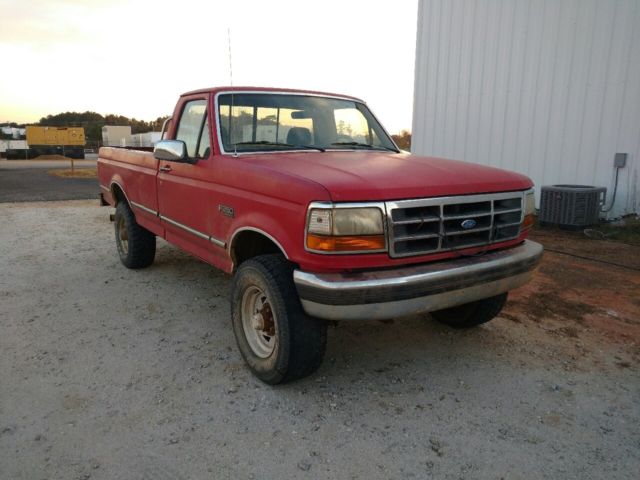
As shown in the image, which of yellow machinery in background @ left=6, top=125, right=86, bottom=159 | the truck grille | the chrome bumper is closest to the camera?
the chrome bumper

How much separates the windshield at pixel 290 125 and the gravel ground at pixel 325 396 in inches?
61.0

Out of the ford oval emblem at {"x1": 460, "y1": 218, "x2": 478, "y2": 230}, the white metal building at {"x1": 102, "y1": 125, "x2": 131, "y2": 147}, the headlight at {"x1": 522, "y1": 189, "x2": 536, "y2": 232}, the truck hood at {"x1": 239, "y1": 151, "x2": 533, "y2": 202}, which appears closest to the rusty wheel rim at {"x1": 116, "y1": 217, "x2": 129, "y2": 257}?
the truck hood at {"x1": 239, "y1": 151, "x2": 533, "y2": 202}

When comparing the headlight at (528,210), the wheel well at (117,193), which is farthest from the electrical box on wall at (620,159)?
the wheel well at (117,193)

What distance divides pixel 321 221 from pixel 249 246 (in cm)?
101

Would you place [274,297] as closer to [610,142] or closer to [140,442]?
[140,442]

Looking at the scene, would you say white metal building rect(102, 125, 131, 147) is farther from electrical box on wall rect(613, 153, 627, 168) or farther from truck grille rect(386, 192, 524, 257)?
truck grille rect(386, 192, 524, 257)

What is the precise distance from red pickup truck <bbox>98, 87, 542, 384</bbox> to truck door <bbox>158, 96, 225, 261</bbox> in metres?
0.02

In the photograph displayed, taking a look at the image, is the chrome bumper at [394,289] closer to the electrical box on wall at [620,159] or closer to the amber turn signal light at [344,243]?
the amber turn signal light at [344,243]

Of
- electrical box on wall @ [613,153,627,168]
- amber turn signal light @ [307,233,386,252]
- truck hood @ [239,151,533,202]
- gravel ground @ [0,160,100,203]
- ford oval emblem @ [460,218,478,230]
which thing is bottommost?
gravel ground @ [0,160,100,203]

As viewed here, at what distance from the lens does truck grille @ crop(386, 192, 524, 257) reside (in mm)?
2768

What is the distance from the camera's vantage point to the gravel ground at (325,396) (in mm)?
2449

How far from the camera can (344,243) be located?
8.80 ft

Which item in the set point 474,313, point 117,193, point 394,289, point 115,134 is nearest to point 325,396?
point 394,289

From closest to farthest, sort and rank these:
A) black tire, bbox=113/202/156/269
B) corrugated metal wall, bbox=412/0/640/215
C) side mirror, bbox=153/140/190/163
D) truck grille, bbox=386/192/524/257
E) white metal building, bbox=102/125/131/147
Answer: truck grille, bbox=386/192/524/257 → side mirror, bbox=153/140/190/163 → black tire, bbox=113/202/156/269 → corrugated metal wall, bbox=412/0/640/215 → white metal building, bbox=102/125/131/147
